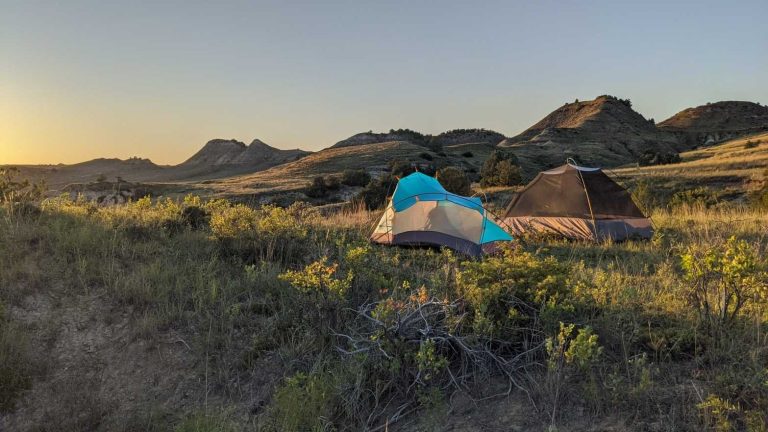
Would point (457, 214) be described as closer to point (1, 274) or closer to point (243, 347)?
point (243, 347)

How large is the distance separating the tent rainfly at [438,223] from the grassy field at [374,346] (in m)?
3.19

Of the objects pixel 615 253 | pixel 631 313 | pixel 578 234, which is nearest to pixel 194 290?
pixel 631 313

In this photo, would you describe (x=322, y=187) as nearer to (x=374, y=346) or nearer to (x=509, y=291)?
(x=509, y=291)

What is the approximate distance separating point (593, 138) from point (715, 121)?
5004 centimetres

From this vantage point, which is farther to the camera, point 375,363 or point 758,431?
point 375,363

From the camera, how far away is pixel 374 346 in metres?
4.12

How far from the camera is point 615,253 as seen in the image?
902cm

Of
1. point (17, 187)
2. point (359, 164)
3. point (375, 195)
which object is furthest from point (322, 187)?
point (17, 187)

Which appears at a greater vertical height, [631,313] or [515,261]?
[515,261]

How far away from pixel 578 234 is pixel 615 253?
2062 millimetres

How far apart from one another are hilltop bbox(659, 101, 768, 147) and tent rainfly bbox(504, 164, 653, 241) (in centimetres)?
8216

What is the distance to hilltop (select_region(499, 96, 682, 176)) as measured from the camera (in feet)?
175

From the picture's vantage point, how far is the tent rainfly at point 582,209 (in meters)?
11.0

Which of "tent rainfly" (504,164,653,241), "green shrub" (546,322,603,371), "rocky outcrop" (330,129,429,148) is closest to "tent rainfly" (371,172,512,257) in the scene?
"tent rainfly" (504,164,653,241)
